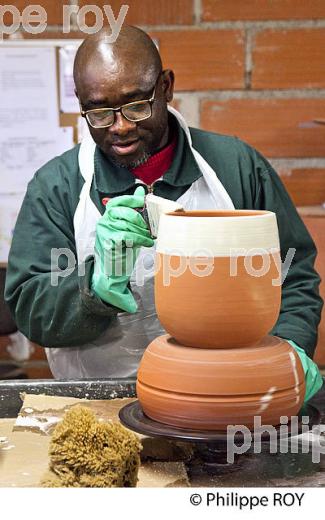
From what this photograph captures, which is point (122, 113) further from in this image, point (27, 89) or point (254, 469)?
point (27, 89)

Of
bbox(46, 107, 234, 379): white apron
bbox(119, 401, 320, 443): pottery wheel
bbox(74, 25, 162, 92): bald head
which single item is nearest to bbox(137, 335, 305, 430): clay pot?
bbox(119, 401, 320, 443): pottery wheel

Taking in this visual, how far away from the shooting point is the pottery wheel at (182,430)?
122cm

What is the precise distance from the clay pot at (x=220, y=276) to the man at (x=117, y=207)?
0.40 m

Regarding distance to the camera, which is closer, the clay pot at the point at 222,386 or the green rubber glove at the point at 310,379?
the clay pot at the point at 222,386

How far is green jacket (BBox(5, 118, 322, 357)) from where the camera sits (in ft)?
5.84

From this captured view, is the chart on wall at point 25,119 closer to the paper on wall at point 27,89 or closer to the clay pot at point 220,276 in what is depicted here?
the paper on wall at point 27,89

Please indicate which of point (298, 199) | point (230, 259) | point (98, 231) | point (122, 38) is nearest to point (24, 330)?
point (98, 231)

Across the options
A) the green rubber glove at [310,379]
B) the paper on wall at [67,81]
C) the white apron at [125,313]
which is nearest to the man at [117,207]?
the white apron at [125,313]

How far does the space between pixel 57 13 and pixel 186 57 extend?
1.38ft

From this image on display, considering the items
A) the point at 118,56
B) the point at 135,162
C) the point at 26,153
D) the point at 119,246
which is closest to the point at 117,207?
the point at 119,246

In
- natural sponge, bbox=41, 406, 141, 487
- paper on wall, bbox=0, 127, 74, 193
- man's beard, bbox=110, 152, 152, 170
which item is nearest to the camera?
natural sponge, bbox=41, 406, 141, 487

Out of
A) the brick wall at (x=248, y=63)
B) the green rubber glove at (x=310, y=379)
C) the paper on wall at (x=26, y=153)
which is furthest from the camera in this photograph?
the paper on wall at (x=26, y=153)

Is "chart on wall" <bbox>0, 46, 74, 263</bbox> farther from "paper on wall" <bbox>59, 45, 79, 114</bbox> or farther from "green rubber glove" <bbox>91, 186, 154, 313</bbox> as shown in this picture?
"green rubber glove" <bbox>91, 186, 154, 313</bbox>

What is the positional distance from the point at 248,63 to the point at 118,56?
3.01 feet
